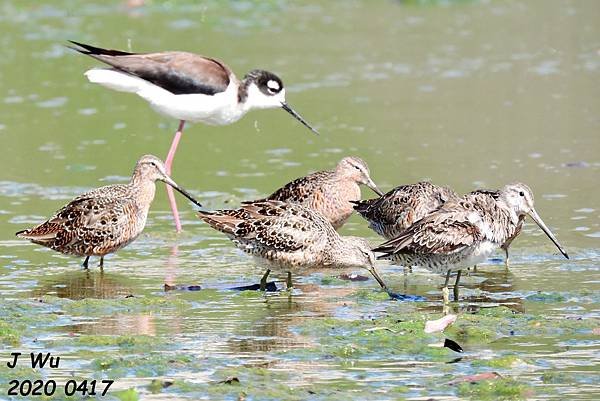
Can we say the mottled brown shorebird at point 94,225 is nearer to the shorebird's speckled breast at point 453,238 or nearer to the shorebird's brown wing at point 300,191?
the shorebird's brown wing at point 300,191

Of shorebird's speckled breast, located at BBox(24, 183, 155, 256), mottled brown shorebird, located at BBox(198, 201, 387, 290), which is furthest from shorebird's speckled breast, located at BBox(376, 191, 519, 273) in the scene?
shorebird's speckled breast, located at BBox(24, 183, 155, 256)

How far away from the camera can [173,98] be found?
14422 mm

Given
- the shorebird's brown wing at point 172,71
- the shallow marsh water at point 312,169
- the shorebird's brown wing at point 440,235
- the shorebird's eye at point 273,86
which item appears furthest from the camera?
the shorebird's eye at point 273,86

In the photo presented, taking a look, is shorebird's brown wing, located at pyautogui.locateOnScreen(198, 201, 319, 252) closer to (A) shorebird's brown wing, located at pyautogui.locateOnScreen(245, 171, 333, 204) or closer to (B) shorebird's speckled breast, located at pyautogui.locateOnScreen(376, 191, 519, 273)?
(B) shorebird's speckled breast, located at pyautogui.locateOnScreen(376, 191, 519, 273)

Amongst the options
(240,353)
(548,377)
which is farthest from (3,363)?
(548,377)

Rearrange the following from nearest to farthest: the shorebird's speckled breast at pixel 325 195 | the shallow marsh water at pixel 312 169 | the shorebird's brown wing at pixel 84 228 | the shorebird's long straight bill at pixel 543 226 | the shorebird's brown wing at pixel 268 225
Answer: the shallow marsh water at pixel 312 169
the shorebird's brown wing at pixel 268 225
the shorebird's long straight bill at pixel 543 226
the shorebird's brown wing at pixel 84 228
the shorebird's speckled breast at pixel 325 195

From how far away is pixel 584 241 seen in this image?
1257 cm

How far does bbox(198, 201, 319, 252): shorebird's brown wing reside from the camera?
11.0 meters

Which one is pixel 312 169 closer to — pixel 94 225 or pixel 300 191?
pixel 300 191

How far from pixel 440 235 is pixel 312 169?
5119 millimetres

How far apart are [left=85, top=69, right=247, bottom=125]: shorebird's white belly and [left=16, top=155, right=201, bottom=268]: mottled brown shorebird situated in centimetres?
241

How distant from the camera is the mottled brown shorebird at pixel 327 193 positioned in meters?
12.8

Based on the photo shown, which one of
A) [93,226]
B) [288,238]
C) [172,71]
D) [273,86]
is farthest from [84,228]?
[273,86]

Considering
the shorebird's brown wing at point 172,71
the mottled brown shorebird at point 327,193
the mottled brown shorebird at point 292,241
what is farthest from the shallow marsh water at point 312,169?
the shorebird's brown wing at point 172,71
